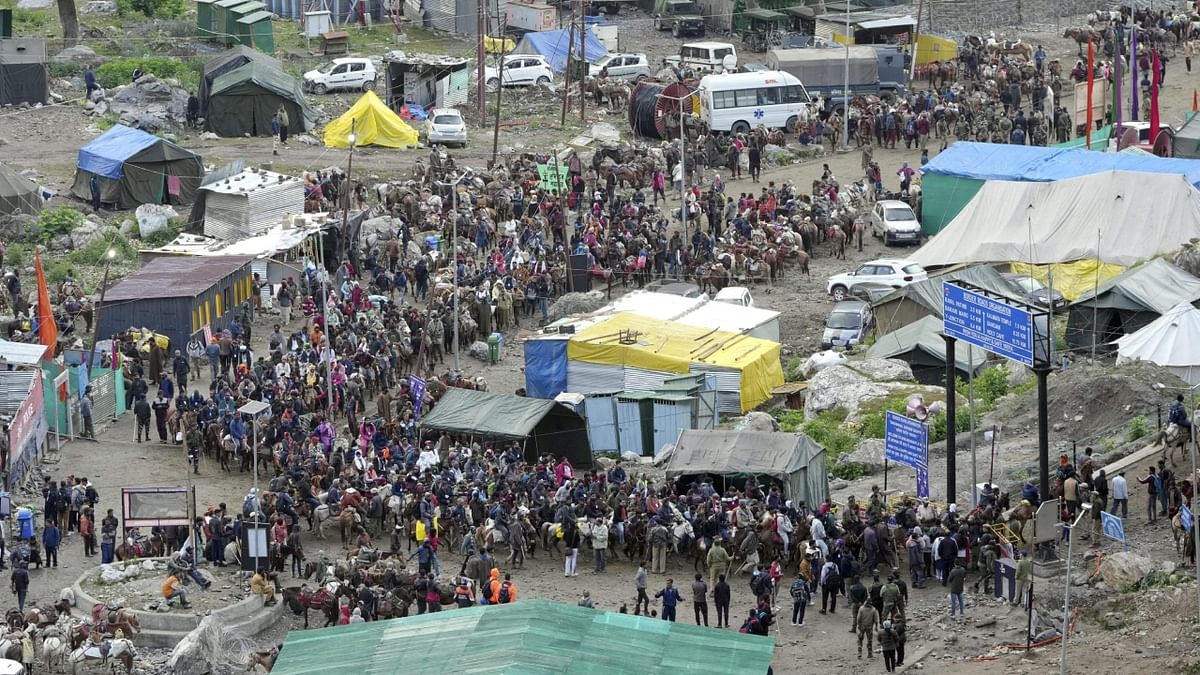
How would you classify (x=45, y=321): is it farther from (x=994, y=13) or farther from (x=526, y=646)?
(x=994, y=13)

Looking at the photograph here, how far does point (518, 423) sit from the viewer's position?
128 ft

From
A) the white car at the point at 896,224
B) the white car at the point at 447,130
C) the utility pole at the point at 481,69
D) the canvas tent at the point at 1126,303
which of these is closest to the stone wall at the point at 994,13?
the utility pole at the point at 481,69

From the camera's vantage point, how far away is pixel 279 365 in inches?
1661

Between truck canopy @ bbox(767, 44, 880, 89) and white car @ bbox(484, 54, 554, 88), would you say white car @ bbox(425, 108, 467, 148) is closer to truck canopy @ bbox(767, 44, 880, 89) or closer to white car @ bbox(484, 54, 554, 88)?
white car @ bbox(484, 54, 554, 88)

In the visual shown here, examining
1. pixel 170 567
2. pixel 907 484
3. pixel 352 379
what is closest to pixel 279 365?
pixel 352 379

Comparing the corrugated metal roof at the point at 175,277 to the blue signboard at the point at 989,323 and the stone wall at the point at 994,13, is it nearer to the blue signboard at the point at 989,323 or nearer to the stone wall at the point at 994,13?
the blue signboard at the point at 989,323

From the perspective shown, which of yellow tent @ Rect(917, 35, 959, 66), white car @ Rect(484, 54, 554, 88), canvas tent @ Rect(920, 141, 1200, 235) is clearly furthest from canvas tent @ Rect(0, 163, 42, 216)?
yellow tent @ Rect(917, 35, 959, 66)

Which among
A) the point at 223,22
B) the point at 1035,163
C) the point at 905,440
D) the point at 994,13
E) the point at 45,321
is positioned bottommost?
the point at 45,321

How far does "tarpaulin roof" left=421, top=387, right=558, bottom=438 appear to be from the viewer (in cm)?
3891

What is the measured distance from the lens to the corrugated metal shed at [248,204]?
52.7m

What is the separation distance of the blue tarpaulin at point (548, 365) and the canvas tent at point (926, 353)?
5902 millimetres

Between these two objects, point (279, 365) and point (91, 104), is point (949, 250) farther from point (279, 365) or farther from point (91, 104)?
point (91, 104)

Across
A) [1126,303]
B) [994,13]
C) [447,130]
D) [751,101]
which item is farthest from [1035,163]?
[994,13]

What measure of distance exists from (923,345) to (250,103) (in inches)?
1021
